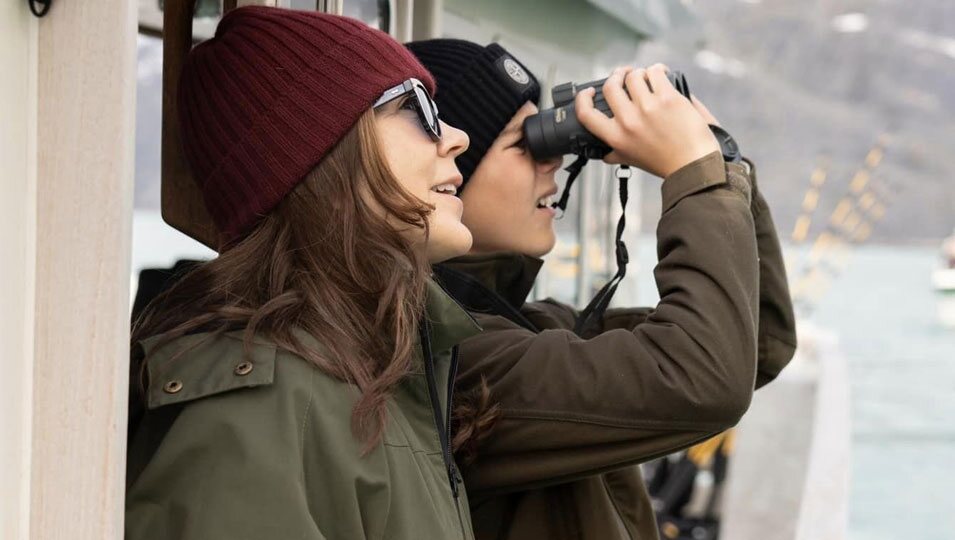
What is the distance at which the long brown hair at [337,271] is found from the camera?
1379 mm

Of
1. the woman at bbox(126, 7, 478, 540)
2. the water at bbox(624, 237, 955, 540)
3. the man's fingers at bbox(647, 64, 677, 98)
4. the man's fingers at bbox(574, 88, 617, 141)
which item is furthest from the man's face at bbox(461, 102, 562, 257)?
the water at bbox(624, 237, 955, 540)

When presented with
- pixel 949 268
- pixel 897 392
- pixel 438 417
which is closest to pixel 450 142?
pixel 438 417

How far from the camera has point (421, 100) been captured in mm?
1502

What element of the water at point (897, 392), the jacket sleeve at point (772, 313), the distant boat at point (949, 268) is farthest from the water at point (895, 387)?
the distant boat at point (949, 268)

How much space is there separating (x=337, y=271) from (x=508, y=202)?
55 cm

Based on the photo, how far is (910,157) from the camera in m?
87.4

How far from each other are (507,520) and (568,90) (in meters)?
0.67

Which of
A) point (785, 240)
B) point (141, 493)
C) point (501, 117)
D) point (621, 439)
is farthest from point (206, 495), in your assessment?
point (785, 240)

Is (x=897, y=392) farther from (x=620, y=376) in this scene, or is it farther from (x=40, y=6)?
(x=40, y=6)

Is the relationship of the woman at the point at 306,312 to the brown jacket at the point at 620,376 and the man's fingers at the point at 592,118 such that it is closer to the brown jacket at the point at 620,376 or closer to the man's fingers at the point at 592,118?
the brown jacket at the point at 620,376

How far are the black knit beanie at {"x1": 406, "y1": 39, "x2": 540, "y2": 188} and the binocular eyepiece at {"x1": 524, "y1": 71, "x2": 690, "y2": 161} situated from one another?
0.18 ft

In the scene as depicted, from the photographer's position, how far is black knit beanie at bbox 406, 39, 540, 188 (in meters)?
1.90

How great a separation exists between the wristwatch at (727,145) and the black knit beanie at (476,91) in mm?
311

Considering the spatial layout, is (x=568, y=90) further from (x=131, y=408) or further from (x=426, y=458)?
(x=131, y=408)
